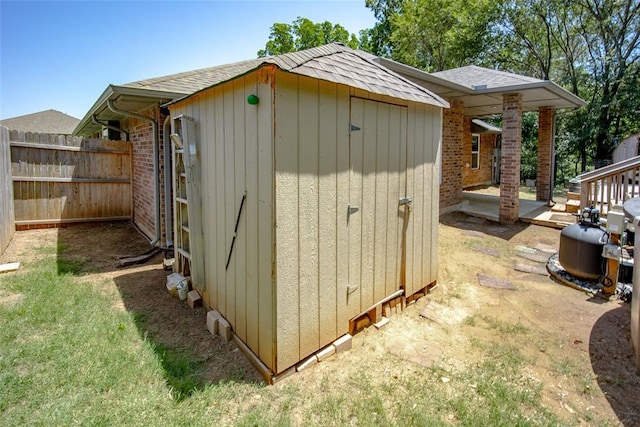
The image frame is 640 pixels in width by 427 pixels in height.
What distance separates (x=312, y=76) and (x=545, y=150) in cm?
1171

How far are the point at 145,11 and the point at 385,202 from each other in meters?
6.68

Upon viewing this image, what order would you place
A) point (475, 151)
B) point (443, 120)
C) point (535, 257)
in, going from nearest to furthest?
point (535, 257)
point (443, 120)
point (475, 151)

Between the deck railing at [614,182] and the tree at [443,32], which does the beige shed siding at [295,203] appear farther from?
the tree at [443,32]

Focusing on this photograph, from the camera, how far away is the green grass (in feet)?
7.73

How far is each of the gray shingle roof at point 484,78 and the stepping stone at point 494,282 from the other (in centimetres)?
520

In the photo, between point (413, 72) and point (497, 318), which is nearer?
point (497, 318)

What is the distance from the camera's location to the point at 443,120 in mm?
8953

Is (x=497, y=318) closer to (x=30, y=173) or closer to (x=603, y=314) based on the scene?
(x=603, y=314)

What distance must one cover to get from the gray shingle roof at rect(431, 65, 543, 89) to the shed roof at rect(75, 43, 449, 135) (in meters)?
5.18

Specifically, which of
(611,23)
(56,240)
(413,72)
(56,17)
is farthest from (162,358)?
(611,23)

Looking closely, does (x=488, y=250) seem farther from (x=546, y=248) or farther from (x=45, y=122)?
(x=45, y=122)

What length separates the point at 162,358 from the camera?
3010 mm

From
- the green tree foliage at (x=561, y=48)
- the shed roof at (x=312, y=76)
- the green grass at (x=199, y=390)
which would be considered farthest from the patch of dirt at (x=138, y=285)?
the green tree foliage at (x=561, y=48)

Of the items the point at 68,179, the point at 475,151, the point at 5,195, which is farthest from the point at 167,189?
the point at 475,151
